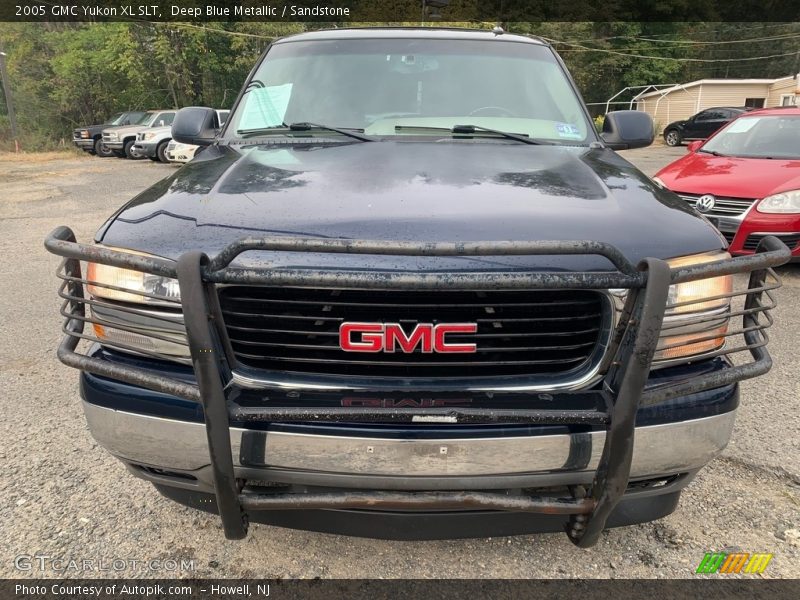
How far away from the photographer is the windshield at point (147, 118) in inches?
838

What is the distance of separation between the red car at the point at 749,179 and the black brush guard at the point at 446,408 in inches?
175

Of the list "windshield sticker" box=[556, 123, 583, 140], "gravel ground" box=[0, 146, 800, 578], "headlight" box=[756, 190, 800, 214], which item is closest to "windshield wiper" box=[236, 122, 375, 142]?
"windshield sticker" box=[556, 123, 583, 140]

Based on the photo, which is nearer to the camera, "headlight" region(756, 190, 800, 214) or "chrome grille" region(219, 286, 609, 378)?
"chrome grille" region(219, 286, 609, 378)

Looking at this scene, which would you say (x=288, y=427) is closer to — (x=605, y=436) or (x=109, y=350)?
(x=109, y=350)

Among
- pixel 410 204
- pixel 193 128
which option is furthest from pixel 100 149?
pixel 410 204

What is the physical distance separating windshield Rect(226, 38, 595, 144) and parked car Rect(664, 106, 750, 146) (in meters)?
25.4

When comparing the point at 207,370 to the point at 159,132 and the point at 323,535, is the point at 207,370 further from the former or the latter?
the point at 159,132

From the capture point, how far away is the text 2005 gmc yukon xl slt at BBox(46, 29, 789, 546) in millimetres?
1519

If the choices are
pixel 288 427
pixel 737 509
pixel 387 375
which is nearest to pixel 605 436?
pixel 387 375

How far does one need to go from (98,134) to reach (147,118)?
3.04 metres

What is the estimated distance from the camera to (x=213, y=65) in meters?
33.4

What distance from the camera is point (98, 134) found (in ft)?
76.7

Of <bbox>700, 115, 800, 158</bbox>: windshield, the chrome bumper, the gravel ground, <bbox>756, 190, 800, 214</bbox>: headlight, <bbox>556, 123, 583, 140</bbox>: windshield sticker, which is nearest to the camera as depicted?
the chrome bumper

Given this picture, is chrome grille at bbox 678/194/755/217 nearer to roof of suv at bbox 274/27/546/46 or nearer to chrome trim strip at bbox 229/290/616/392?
roof of suv at bbox 274/27/546/46
